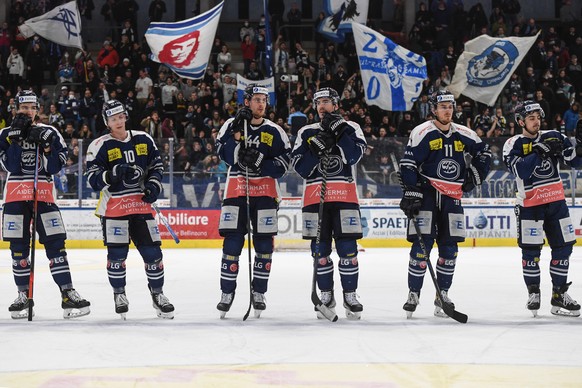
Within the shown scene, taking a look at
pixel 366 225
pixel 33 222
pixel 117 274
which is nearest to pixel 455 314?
pixel 117 274

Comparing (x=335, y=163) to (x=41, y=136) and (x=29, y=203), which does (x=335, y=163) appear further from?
(x=29, y=203)

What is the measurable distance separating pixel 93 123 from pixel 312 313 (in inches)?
457

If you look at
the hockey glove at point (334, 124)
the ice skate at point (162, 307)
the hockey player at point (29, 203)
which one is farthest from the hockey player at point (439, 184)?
the hockey player at point (29, 203)

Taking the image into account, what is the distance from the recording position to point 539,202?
7.28 metres

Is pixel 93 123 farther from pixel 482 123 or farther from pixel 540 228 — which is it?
pixel 540 228

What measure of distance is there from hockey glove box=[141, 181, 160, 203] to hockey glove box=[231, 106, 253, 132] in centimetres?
76

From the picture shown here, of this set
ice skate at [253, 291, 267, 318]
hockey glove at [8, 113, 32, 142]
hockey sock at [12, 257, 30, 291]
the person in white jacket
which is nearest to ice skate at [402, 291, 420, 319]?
ice skate at [253, 291, 267, 318]

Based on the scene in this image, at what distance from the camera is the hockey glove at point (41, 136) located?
712 cm

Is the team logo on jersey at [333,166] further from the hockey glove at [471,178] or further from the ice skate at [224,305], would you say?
the ice skate at [224,305]

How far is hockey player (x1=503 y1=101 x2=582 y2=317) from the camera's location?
723 cm

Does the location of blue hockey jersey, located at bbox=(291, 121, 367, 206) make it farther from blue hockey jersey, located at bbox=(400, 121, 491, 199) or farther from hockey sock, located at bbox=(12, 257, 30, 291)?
hockey sock, located at bbox=(12, 257, 30, 291)

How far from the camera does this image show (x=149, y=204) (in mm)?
7219

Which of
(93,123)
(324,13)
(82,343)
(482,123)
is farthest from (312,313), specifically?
(324,13)

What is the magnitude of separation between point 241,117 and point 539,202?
244 centimetres
